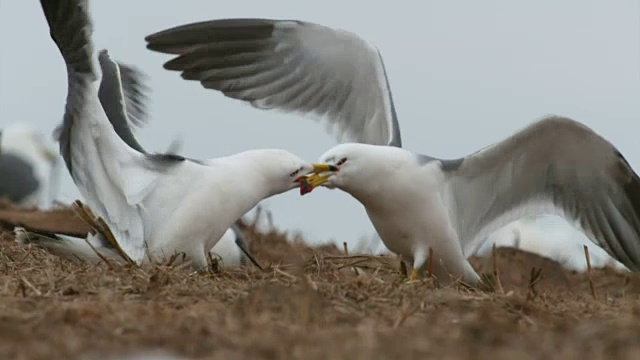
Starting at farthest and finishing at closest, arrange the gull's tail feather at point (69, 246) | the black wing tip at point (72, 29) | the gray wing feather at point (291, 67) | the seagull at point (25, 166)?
the seagull at point (25, 166), the gray wing feather at point (291, 67), the gull's tail feather at point (69, 246), the black wing tip at point (72, 29)

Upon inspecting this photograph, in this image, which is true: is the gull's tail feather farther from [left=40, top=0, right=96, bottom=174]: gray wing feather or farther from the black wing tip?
the black wing tip

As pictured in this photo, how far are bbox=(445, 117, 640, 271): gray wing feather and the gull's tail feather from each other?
1786mm

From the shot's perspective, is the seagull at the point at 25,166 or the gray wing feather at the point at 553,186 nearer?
the gray wing feather at the point at 553,186

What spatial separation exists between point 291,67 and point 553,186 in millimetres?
1825

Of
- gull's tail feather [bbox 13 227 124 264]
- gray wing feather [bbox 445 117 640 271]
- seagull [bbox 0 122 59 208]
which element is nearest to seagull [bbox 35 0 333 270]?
gull's tail feather [bbox 13 227 124 264]

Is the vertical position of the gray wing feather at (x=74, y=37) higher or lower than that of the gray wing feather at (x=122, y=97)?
higher

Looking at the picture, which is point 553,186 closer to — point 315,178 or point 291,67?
point 315,178

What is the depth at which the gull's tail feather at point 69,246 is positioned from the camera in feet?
22.7

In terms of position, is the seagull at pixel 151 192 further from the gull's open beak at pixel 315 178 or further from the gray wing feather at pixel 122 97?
the gray wing feather at pixel 122 97

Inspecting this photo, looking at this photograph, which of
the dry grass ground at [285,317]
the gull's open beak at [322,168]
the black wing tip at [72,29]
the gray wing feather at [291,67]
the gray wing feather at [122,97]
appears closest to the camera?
the dry grass ground at [285,317]

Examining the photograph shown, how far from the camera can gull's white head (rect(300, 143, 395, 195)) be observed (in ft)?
21.4

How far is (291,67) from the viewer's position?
8.08 meters

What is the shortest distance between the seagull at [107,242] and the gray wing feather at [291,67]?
415 mm

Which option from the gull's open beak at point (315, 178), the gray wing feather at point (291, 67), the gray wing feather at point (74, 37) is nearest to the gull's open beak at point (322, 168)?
the gull's open beak at point (315, 178)
